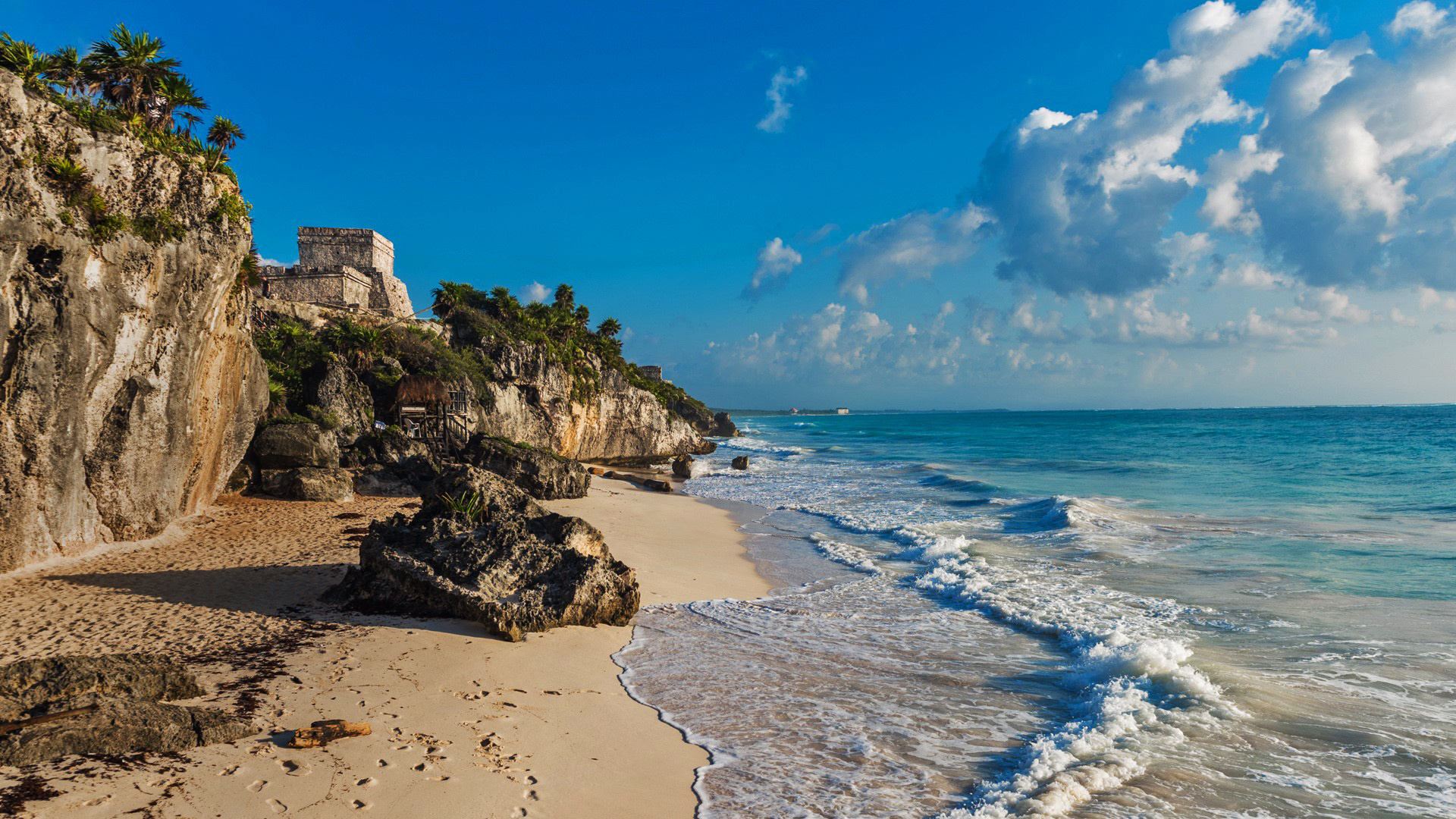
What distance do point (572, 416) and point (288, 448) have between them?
20.2 metres

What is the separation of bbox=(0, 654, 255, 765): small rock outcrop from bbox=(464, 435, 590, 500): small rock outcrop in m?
14.4

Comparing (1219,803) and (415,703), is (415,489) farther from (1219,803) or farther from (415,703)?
(1219,803)

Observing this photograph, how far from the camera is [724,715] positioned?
6.64m

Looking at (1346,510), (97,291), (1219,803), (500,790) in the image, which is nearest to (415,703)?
(500,790)

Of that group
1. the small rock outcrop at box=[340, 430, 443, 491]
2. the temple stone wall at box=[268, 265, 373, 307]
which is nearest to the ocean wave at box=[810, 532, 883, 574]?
the small rock outcrop at box=[340, 430, 443, 491]

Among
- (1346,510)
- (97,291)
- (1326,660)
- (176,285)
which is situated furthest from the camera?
(1346,510)

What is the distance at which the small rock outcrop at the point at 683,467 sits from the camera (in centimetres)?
3434

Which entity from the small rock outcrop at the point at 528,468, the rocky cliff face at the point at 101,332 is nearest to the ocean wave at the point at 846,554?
the small rock outcrop at the point at 528,468

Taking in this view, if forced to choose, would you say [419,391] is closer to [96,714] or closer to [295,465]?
[295,465]

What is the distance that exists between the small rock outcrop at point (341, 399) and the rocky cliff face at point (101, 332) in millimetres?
6047

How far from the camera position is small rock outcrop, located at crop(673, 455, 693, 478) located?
113ft

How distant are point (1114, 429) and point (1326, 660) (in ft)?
270

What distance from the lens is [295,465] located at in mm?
16516

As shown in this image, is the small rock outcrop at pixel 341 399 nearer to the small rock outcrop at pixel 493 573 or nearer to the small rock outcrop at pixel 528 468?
the small rock outcrop at pixel 528 468
